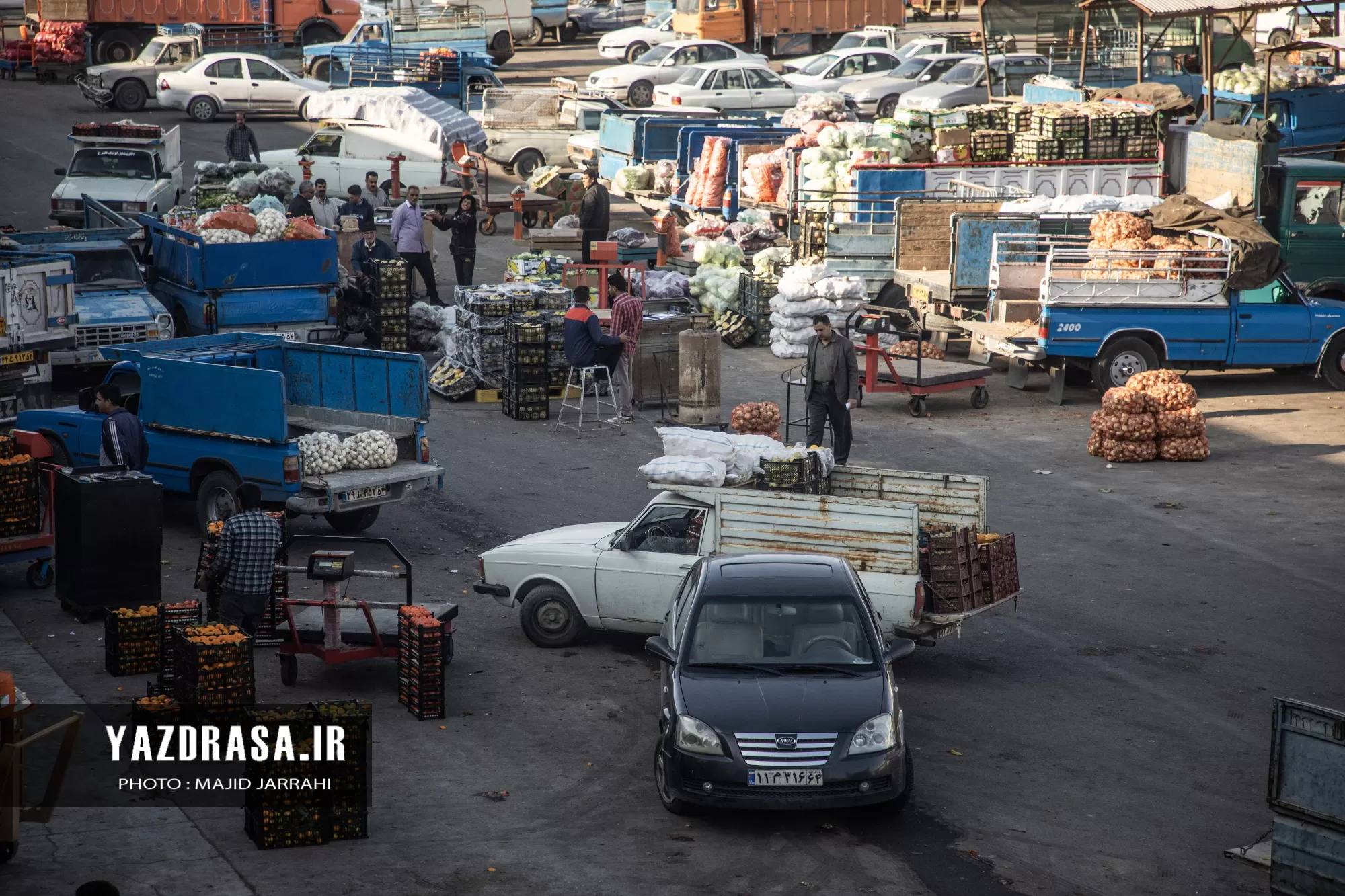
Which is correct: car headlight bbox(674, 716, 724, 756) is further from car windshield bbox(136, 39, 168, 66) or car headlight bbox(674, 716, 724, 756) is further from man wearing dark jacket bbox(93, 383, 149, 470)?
car windshield bbox(136, 39, 168, 66)

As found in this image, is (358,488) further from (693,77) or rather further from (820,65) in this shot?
(820,65)

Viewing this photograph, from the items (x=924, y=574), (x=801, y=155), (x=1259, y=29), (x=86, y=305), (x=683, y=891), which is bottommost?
(x=683, y=891)

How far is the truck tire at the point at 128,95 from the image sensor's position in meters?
38.3

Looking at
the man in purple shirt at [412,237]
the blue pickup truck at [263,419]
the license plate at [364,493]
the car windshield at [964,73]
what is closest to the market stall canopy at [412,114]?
the man in purple shirt at [412,237]

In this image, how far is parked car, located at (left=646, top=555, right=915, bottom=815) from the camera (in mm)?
A: 8141

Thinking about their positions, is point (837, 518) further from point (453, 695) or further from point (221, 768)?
point (221, 768)

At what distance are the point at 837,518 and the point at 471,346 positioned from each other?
9.63 m

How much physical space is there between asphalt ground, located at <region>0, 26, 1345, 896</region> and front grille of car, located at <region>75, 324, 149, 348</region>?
402cm

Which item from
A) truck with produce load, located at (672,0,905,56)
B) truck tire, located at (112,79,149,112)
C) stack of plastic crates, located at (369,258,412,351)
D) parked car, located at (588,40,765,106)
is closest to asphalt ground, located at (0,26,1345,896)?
stack of plastic crates, located at (369,258,412,351)

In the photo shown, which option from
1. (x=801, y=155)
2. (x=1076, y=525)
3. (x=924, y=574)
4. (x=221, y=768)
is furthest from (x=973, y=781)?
(x=801, y=155)

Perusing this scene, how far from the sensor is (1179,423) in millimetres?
17219

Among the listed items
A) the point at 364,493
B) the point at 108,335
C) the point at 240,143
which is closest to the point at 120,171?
the point at 240,143

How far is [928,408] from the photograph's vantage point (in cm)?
1972

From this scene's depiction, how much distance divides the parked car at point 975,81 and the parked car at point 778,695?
1083 inches
